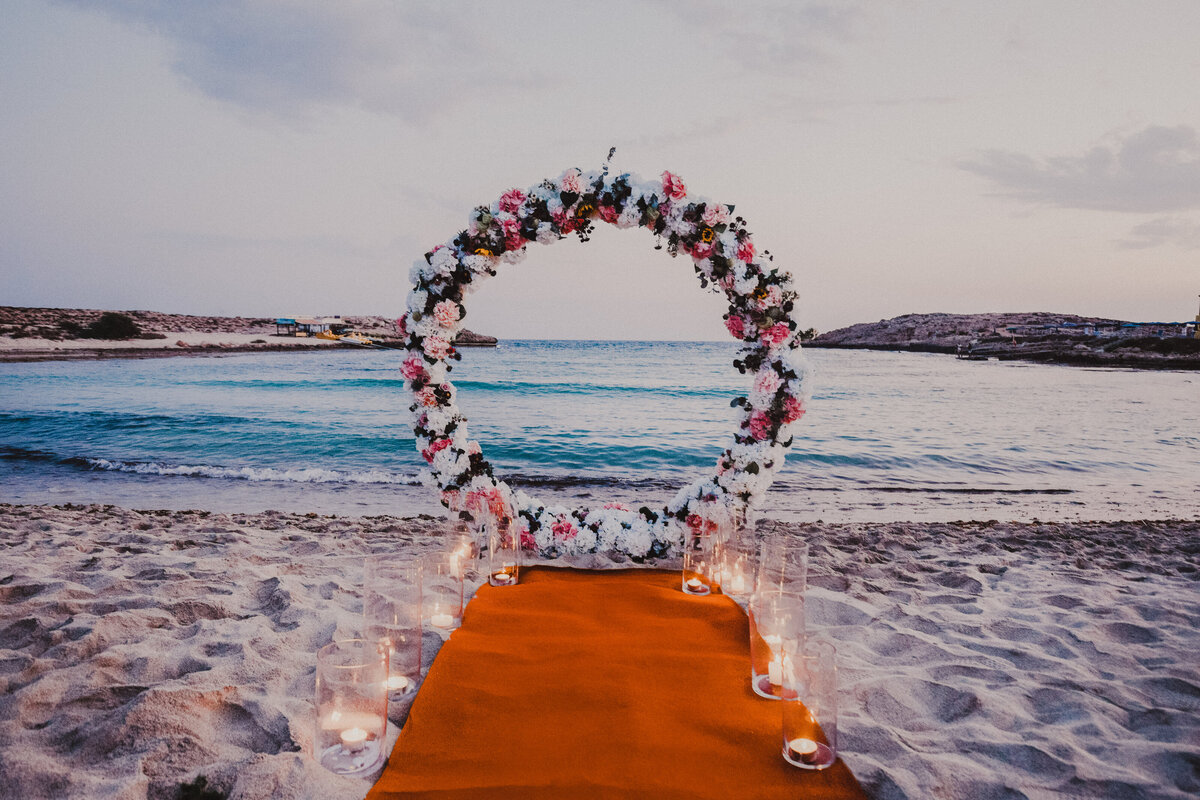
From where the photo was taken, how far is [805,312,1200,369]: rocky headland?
44125 millimetres

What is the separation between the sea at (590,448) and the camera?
31.4 feet

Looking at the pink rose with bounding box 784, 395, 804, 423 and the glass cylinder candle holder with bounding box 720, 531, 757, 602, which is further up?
the pink rose with bounding box 784, 395, 804, 423

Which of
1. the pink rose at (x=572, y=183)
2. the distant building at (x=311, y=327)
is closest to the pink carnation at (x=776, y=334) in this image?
the pink rose at (x=572, y=183)

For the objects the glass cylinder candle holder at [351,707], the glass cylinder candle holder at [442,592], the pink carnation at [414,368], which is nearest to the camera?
the glass cylinder candle holder at [351,707]

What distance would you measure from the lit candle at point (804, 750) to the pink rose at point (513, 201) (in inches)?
186

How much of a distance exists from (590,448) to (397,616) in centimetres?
1045

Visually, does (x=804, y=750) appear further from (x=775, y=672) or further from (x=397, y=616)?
(x=397, y=616)

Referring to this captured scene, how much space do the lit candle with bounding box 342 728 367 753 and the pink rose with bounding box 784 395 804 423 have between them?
4216 mm

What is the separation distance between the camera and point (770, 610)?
3.73 metres

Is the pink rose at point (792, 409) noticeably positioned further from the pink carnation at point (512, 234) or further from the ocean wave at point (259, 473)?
the ocean wave at point (259, 473)

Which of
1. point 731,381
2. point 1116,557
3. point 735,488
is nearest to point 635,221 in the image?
point 735,488

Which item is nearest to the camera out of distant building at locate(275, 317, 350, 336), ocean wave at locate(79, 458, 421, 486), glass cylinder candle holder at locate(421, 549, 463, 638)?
glass cylinder candle holder at locate(421, 549, 463, 638)

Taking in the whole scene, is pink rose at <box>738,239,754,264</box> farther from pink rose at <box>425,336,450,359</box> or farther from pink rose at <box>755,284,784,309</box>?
pink rose at <box>425,336,450,359</box>

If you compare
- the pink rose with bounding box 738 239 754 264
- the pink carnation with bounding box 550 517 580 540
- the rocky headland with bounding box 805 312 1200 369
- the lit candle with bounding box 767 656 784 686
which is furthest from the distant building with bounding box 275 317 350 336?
the lit candle with bounding box 767 656 784 686
